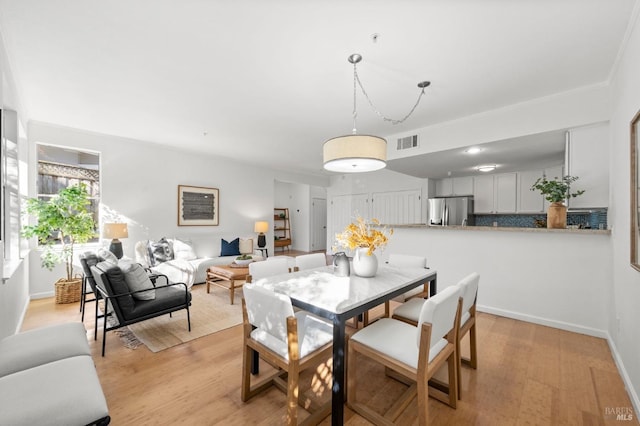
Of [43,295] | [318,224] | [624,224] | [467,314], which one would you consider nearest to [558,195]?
[624,224]

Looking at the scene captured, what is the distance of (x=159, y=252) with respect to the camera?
454cm

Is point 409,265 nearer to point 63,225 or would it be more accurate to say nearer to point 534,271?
point 534,271

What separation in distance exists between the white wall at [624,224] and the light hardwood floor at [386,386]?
0.23m

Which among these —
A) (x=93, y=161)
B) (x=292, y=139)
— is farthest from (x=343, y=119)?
(x=93, y=161)

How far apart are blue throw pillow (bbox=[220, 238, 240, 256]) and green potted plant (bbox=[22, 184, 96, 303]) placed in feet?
7.42

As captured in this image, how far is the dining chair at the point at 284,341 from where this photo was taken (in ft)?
4.90

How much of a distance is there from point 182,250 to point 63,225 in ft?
5.55

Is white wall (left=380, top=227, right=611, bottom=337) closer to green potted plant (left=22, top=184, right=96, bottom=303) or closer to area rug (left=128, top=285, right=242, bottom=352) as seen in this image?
area rug (left=128, top=285, right=242, bottom=352)

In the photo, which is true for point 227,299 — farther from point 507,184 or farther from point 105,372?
point 507,184

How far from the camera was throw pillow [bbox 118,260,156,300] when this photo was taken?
259 centimetres

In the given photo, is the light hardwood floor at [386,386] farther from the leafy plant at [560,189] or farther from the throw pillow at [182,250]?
the throw pillow at [182,250]

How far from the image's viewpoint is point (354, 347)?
1744 mm

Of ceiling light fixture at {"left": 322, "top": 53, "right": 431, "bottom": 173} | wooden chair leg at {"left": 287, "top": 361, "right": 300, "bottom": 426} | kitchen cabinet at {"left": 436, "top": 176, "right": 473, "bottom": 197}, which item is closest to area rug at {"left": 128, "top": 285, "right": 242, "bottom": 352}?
wooden chair leg at {"left": 287, "top": 361, "right": 300, "bottom": 426}

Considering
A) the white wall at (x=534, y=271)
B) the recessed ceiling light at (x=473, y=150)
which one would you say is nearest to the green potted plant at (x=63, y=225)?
the white wall at (x=534, y=271)
